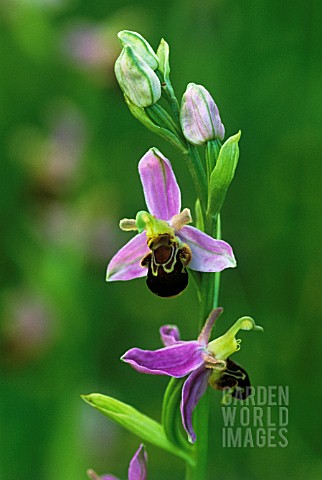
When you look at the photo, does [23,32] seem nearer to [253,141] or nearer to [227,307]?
[253,141]

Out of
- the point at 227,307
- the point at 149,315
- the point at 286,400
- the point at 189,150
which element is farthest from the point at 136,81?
the point at 149,315

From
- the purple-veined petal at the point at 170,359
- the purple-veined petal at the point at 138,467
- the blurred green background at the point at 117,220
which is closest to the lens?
the purple-veined petal at the point at 170,359

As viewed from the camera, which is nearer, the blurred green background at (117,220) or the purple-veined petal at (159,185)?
the purple-veined petal at (159,185)

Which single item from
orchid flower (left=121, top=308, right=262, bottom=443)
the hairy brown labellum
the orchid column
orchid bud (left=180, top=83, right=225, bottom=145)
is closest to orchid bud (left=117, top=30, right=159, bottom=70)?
the orchid column

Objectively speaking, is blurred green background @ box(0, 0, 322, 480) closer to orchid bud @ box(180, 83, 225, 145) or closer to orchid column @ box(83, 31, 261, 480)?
orchid column @ box(83, 31, 261, 480)

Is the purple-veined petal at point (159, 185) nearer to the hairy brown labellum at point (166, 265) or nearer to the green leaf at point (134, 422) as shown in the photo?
the hairy brown labellum at point (166, 265)

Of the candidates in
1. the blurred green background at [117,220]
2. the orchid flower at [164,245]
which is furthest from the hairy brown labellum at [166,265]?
the blurred green background at [117,220]

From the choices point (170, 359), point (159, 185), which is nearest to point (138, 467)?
point (170, 359)

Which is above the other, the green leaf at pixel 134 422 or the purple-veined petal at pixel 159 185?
the purple-veined petal at pixel 159 185
